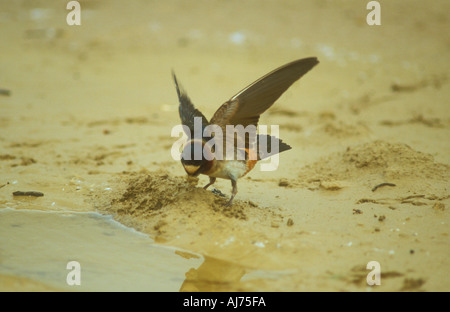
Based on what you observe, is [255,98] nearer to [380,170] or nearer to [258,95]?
[258,95]

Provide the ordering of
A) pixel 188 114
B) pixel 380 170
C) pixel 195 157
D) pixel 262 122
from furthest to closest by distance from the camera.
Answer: pixel 262 122 → pixel 380 170 → pixel 188 114 → pixel 195 157

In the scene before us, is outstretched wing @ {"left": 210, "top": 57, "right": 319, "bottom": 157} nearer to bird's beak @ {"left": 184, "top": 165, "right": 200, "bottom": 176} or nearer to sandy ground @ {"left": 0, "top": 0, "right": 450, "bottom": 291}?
bird's beak @ {"left": 184, "top": 165, "right": 200, "bottom": 176}

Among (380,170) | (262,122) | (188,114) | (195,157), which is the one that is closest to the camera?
(195,157)

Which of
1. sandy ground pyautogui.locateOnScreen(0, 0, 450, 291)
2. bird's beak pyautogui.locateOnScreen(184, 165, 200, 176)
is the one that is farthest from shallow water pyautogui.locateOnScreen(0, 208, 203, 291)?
bird's beak pyautogui.locateOnScreen(184, 165, 200, 176)

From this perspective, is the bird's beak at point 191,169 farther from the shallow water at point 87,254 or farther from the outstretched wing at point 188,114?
the shallow water at point 87,254

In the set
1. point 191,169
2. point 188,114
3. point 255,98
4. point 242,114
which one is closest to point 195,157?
point 191,169

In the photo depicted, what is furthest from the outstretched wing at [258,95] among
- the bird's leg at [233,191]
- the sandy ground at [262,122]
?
the sandy ground at [262,122]
